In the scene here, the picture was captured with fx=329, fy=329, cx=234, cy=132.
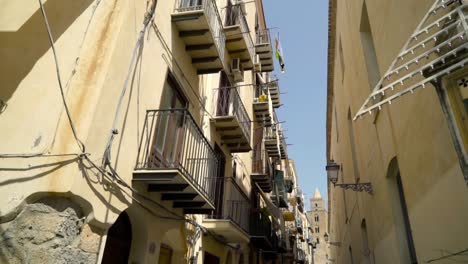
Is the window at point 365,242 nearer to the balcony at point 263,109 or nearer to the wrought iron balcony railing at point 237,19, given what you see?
the balcony at point 263,109

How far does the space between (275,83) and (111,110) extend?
15521 millimetres

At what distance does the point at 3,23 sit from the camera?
439 cm

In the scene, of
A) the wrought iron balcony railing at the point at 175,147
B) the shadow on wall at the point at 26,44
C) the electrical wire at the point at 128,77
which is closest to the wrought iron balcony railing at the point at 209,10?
the electrical wire at the point at 128,77

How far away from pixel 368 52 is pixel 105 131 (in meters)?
7.20

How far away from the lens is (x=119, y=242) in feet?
18.5

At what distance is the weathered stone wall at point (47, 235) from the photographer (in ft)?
11.8

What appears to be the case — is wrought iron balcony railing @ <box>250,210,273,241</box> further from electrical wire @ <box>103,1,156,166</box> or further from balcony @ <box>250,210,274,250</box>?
electrical wire @ <box>103,1,156,166</box>

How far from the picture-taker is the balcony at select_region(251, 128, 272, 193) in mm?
15445

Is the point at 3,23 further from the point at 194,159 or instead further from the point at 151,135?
the point at 194,159

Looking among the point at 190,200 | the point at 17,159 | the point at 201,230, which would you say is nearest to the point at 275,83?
the point at 201,230

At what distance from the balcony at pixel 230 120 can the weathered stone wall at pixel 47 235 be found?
5.91 meters

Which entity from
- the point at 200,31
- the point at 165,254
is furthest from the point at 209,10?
the point at 165,254

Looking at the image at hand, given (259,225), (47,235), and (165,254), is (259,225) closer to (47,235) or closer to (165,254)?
(165,254)

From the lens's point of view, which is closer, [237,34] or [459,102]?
[459,102]
